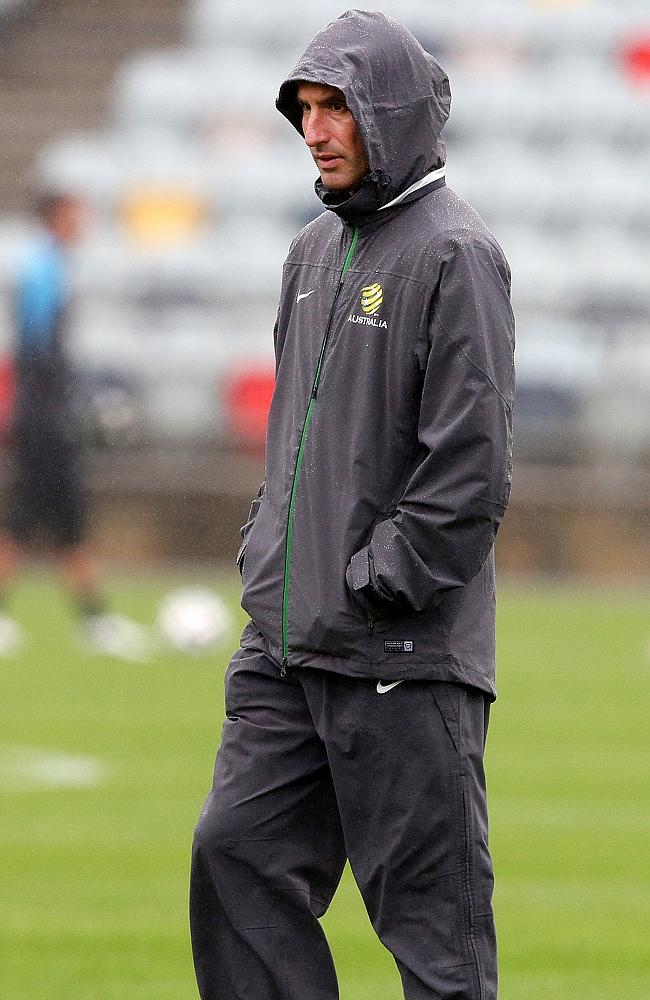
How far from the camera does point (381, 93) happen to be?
139 inches

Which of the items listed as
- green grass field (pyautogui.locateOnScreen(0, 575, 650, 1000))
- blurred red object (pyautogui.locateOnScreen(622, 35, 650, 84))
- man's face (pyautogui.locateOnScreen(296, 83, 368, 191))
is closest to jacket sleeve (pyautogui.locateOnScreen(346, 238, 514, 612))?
man's face (pyautogui.locateOnScreen(296, 83, 368, 191))

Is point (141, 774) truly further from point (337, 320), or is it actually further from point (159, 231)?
point (159, 231)

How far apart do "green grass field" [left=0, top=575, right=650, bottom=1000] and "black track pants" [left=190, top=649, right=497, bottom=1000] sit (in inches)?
45.4

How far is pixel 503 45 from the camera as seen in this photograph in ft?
72.4

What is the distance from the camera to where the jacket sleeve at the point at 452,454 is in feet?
11.2

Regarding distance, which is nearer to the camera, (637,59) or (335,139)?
(335,139)

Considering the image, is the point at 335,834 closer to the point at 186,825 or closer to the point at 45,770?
the point at 186,825

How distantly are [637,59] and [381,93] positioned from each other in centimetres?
1966

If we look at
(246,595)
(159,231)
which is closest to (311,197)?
(159,231)

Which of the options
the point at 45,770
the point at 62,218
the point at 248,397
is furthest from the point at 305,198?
the point at 45,770

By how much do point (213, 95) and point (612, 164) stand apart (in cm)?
420

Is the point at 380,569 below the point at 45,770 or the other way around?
the other way around

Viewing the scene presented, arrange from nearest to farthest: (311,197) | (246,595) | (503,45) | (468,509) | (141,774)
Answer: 1. (468,509)
2. (246,595)
3. (141,774)
4. (311,197)
5. (503,45)

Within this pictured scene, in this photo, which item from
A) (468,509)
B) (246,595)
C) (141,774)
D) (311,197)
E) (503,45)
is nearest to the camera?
(468,509)
